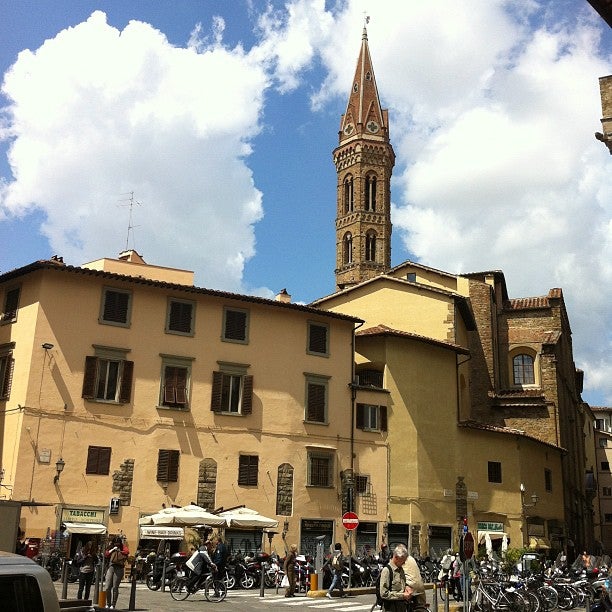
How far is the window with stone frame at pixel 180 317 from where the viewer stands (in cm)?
3073

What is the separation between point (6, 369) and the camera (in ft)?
94.5

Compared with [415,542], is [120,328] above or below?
above

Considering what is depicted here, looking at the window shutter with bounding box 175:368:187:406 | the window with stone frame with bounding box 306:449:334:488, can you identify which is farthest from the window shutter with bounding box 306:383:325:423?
the window shutter with bounding box 175:368:187:406

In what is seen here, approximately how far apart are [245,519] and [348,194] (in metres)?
66.7

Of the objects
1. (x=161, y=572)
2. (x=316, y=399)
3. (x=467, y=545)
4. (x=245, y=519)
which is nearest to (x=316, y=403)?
(x=316, y=399)

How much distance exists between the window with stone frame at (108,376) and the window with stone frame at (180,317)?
2252mm

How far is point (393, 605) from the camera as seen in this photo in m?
11.0

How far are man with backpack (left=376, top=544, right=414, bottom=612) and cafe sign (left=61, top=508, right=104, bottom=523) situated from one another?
1854cm

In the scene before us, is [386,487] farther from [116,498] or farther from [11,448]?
[11,448]

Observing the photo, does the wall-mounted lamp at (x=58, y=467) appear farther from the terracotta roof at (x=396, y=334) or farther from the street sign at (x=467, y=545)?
the street sign at (x=467, y=545)

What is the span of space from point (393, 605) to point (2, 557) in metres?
7.10

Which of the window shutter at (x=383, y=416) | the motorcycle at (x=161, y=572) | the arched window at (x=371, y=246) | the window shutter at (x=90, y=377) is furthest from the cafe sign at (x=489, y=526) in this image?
the arched window at (x=371, y=246)

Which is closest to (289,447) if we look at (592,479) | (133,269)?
(133,269)

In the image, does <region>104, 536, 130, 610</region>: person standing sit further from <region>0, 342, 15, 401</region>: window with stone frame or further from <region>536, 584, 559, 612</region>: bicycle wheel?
<region>0, 342, 15, 401</region>: window with stone frame
